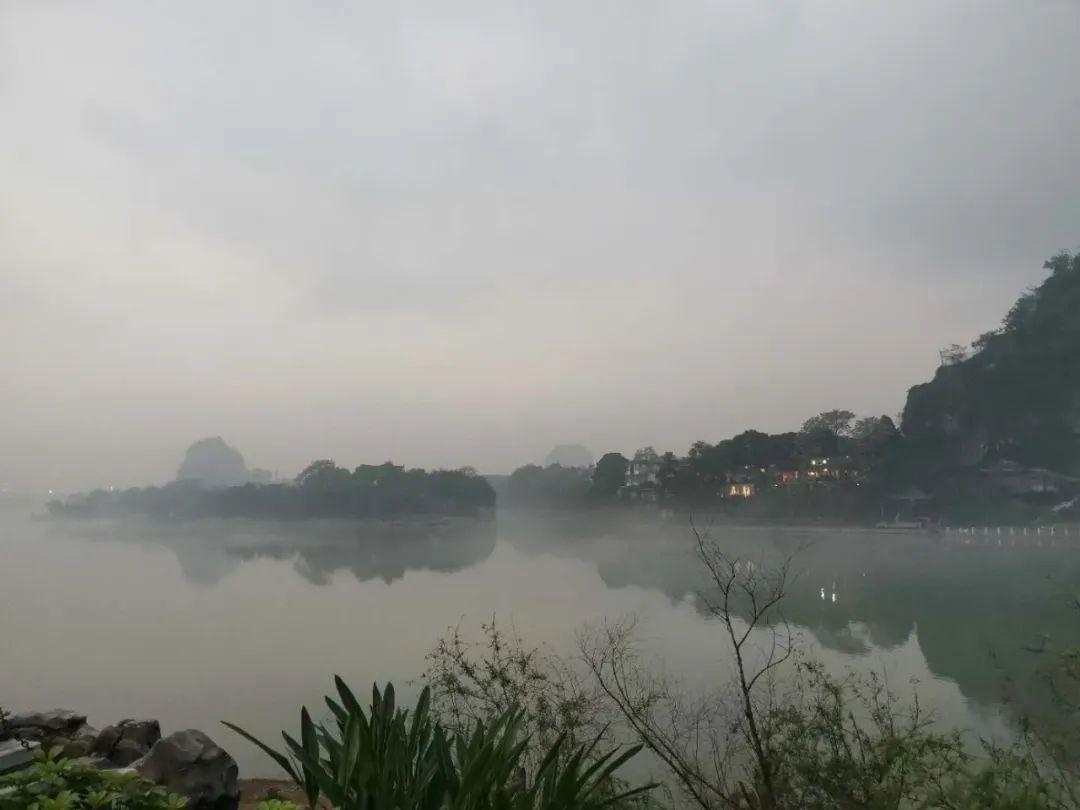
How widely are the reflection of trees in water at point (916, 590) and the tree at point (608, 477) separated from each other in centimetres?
727

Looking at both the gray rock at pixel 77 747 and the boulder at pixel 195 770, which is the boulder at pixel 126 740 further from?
the boulder at pixel 195 770

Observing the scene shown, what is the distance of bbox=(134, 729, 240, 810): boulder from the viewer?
11.3 ft

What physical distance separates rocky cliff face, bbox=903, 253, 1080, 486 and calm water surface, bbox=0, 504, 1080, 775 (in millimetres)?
13040

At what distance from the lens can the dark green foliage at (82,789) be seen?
1629 millimetres

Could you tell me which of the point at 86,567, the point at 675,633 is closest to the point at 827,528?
the point at 675,633

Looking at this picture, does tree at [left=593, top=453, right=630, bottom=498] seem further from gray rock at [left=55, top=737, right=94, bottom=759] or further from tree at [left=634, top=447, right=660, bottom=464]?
gray rock at [left=55, top=737, right=94, bottom=759]

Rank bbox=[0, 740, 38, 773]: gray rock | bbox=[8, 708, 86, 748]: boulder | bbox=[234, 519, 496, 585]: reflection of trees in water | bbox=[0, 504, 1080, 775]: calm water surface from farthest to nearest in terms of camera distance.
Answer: bbox=[234, 519, 496, 585]: reflection of trees in water < bbox=[0, 504, 1080, 775]: calm water surface < bbox=[8, 708, 86, 748]: boulder < bbox=[0, 740, 38, 773]: gray rock

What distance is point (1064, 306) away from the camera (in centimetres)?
4128

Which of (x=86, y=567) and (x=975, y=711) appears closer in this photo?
(x=975, y=711)

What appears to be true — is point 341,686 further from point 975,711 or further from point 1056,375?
point 1056,375

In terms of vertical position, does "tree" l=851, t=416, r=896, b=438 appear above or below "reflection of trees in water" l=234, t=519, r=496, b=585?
above

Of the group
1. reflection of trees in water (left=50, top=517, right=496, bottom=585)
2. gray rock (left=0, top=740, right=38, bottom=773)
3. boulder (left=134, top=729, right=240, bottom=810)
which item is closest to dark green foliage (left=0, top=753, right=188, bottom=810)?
gray rock (left=0, top=740, right=38, bottom=773)

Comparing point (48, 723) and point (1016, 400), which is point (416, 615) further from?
point (1016, 400)

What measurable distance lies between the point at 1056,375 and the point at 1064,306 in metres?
4.28
